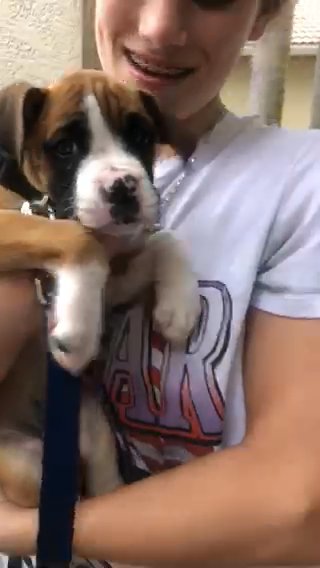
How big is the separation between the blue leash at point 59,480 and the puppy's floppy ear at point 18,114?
25 centimetres

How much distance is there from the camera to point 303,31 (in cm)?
188

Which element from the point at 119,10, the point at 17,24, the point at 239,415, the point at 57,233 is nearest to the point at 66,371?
the point at 57,233

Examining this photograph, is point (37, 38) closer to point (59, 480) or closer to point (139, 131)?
point (139, 131)

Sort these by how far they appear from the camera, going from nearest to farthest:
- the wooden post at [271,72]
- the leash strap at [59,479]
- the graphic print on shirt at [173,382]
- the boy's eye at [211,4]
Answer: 1. the leash strap at [59,479]
2. the graphic print on shirt at [173,382]
3. the boy's eye at [211,4]
4. the wooden post at [271,72]

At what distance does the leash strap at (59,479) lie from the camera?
2.52ft

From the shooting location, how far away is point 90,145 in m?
0.86

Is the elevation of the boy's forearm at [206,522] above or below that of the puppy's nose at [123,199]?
below

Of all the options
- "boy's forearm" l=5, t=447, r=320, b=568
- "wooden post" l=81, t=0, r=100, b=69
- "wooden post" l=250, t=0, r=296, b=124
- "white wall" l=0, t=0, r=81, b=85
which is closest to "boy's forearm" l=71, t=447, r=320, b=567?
"boy's forearm" l=5, t=447, r=320, b=568

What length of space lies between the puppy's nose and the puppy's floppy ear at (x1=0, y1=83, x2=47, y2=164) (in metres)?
0.15

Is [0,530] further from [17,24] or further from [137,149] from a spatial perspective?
[17,24]

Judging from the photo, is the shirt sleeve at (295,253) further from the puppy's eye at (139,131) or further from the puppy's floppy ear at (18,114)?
the puppy's floppy ear at (18,114)

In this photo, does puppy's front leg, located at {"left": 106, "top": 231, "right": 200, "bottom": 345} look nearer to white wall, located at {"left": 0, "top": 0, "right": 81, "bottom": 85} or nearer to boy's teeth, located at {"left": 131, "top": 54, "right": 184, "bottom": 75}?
boy's teeth, located at {"left": 131, "top": 54, "right": 184, "bottom": 75}

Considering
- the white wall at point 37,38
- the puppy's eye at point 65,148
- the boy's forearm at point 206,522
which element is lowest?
the boy's forearm at point 206,522

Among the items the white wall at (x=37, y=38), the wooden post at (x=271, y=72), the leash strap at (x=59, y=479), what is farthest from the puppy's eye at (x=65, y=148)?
the white wall at (x=37, y=38)
